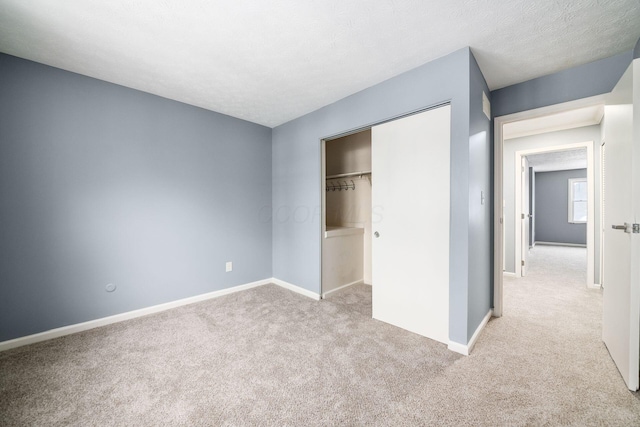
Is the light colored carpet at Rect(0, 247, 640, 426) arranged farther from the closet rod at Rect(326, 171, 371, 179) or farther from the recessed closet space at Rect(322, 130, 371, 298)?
the closet rod at Rect(326, 171, 371, 179)

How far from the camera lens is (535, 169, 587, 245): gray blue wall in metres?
7.72

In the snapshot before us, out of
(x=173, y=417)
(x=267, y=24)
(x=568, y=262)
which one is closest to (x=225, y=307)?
(x=173, y=417)

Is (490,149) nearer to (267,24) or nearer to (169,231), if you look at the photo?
(267,24)

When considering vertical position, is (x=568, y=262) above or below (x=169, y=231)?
below

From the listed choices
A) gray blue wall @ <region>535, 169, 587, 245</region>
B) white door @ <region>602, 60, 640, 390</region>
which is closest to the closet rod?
white door @ <region>602, 60, 640, 390</region>

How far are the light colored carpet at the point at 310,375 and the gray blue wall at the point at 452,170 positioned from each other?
44 cm

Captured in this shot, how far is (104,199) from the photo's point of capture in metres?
2.53

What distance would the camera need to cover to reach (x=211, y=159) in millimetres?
3312

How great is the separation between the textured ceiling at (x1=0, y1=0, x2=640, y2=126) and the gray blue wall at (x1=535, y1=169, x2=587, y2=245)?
7884 mm

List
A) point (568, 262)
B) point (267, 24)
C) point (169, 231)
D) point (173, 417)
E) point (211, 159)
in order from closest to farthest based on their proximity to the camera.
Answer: point (173, 417) < point (267, 24) < point (169, 231) < point (211, 159) < point (568, 262)

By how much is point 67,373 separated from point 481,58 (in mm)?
4034

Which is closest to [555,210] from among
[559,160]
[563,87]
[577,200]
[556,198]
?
[556,198]

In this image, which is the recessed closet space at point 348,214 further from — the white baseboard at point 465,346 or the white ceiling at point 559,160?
the white ceiling at point 559,160

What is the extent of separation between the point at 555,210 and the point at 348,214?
26.6 ft
